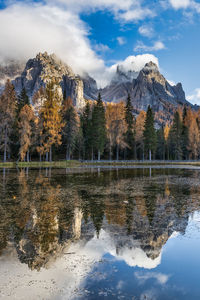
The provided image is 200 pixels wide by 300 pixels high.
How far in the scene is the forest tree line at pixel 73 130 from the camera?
48.5m

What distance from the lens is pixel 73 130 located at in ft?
191

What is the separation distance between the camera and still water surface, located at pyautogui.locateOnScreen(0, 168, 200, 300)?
15.3 ft

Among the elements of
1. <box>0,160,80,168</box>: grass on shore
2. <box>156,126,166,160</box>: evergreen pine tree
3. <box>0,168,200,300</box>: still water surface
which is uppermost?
<box>156,126,166,160</box>: evergreen pine tree

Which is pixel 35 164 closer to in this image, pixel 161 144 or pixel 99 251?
pixel 99 251

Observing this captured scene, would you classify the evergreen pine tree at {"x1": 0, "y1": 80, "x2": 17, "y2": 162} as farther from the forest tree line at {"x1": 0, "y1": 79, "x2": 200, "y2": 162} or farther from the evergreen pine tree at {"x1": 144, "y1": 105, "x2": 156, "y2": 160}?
the evergreen pine tree at {"x1": 144, "y1": 105, "x2": 156, "y2": 160}

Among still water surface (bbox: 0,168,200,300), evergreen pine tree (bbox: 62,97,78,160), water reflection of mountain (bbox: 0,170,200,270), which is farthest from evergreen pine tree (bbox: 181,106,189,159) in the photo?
still water surface (bbox: 0,168,200,300)

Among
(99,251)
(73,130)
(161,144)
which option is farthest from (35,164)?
(161,144)

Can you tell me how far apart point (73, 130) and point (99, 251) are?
173ft

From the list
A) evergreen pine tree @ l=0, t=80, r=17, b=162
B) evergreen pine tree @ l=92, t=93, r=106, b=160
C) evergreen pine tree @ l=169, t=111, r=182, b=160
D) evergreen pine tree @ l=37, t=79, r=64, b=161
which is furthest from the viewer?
evergreen pine tree @ l=169, t=111, r=182, b=160

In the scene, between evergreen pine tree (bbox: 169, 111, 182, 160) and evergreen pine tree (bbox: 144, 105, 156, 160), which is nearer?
evergreen pine tree (bbox: 144, 105, 156, 160)

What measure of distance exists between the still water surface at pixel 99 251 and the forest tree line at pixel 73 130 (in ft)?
129

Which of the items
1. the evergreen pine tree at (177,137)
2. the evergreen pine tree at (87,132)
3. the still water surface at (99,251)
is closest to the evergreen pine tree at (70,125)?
the evergreen pine tree at (87,132)

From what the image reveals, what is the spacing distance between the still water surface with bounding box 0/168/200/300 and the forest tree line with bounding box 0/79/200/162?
129 ft

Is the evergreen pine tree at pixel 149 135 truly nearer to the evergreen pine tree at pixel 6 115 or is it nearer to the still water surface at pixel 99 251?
the evergreen pine tree at pixel 6 115
